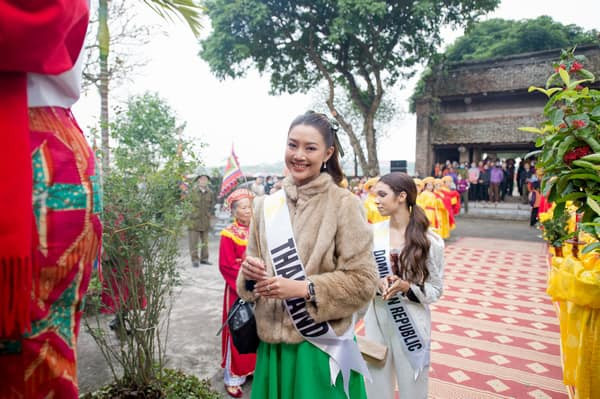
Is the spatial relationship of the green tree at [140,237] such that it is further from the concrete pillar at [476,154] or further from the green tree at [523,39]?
the green tree at [523,39]

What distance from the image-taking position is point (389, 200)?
285cm

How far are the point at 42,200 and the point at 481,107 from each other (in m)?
26.2

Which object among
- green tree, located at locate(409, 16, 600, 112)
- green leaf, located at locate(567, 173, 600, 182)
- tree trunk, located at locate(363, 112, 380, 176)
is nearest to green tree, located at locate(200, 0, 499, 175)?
tree trunk, located at locate(363, 112, 380, 176)

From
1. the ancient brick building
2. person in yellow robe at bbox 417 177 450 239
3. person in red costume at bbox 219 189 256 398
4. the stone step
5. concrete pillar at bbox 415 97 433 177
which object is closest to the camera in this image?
person in red costume at bbox 219 189 256 398

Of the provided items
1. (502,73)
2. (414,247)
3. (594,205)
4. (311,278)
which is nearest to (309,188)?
(311,278)

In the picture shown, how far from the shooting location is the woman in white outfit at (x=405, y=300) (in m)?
2.54

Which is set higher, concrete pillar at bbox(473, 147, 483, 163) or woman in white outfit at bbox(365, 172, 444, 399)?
concrete pillar at bbox(473, 147, 483, 163)

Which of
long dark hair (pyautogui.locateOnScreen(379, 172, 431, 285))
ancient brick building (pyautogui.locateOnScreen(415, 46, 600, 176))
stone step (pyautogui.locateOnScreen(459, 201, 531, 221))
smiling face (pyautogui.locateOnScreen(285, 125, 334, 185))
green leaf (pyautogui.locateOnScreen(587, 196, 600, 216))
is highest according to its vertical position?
ancient brick building (pyautogui.locateOnScreen(415, 46, 600, 176))

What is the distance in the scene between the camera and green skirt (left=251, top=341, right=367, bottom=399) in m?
1.65

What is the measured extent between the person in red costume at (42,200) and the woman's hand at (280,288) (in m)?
0.64

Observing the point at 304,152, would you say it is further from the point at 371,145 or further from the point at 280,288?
the point at 371,145

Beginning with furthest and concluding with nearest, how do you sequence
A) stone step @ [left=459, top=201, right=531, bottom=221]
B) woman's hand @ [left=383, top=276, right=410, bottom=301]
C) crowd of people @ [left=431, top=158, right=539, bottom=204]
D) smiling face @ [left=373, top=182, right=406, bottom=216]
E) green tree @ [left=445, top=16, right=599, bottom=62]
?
1. green tree @ [left=445, top=16, right=599, bottom=62]
2. crowd of people @ [left=431, top=158, right=539, bottom=204]
3. stone step @ [left=459, top=201, right=531, bottom=221]
4. smiling face @ [left=373, top=182, right=406, bottom=216]
5. woman's hand @ [left=383, top=276, right=410, bottom=301]

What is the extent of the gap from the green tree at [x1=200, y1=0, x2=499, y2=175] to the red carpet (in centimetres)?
1410

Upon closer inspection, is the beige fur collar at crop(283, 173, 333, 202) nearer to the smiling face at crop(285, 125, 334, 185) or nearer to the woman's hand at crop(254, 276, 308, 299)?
the smiling face at crop(285, 125, 334, 185)
